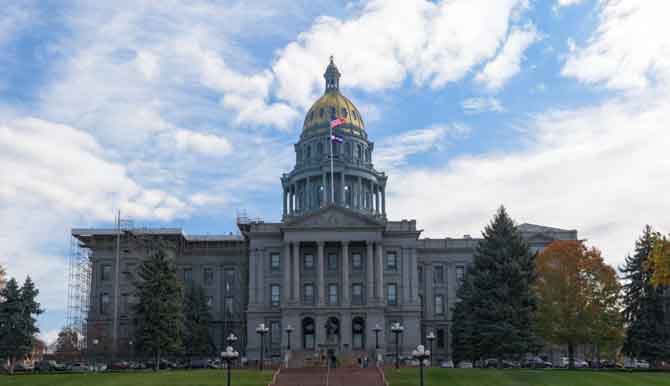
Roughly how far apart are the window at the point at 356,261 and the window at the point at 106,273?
2905cm

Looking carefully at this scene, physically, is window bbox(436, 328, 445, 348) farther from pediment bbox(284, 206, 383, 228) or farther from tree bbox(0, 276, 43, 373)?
tree bbox(0, 276, 43, 373)

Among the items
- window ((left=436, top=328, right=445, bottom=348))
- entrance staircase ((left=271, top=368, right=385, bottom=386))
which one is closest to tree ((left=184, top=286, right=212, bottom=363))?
entrance staircase ((left=271, top=368, right=385, bottom=386))

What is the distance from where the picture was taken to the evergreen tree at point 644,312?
57.3 meters

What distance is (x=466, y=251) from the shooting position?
89062 millimetres

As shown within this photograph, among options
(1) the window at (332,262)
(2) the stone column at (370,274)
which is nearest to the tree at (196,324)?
(1) the window at (332,262)

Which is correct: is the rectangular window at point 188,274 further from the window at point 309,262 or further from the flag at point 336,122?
the flag at point 336,122

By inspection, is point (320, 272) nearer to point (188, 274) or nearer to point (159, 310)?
point (188, 274)

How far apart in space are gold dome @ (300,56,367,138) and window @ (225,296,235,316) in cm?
2481

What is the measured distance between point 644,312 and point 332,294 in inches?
1293

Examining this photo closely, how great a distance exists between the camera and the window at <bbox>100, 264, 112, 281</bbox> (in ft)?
295

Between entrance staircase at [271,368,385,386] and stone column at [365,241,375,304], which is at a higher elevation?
stone column at [365,241,375,304]

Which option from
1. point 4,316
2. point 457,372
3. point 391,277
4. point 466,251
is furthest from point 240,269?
point 457,372

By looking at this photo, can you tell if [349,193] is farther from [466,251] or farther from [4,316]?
[4,316]

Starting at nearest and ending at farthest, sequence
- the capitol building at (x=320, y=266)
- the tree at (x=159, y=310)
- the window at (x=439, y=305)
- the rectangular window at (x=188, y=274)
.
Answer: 1. the tree at (x=159, y=310)
2. the capitol building at (x=320, y=266)
3. the window at (x=439, y=305)
4. the rectangular window at (x=188, y=274)
